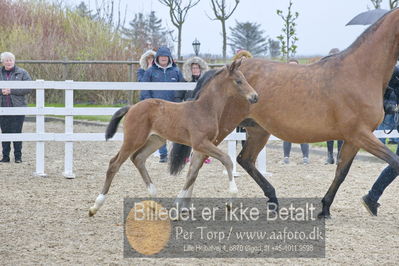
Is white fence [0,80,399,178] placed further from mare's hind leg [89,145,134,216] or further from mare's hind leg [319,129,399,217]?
mare's hind leg [319,129,399,217]

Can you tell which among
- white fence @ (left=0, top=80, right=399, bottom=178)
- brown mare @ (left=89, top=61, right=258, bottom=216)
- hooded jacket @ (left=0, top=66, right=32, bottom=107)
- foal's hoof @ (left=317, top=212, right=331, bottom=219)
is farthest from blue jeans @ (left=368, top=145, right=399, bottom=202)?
hooded jacket @ (left=0, top=66, right=32, bottom=107)

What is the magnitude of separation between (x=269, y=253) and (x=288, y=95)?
1.99 metres

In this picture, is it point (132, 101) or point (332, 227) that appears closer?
point (332, 227)

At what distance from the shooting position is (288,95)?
6656mm

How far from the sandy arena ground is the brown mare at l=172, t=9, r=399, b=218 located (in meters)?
0.79

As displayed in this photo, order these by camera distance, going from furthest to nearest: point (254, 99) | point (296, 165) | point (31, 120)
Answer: point (31, 120) < point (296, 165) < point (254, 99)

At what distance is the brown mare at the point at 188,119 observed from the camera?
6273 millimetres

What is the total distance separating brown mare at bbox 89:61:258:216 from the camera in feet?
20.6

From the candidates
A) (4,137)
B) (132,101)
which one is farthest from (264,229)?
(132,101)

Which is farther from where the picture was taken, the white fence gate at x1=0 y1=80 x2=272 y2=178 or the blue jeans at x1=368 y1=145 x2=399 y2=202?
the white fence gate at x1=0 y1=80 x2=272 y2=178

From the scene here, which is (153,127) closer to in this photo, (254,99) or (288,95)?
(254,99)

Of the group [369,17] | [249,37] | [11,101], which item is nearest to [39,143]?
[11,101]

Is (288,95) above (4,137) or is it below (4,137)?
above

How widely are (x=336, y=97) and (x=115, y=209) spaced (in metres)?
2.57
